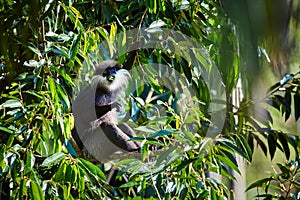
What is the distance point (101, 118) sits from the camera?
2125mm

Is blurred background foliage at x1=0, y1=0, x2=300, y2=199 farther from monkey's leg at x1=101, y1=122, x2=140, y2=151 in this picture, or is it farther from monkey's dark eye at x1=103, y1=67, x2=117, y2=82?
monkey's leg at x1=101, y1=122, x2=140, y2=151

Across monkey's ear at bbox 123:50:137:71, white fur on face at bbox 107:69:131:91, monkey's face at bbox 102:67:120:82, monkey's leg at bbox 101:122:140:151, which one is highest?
monkey's ear at bbox 123:50:137:71

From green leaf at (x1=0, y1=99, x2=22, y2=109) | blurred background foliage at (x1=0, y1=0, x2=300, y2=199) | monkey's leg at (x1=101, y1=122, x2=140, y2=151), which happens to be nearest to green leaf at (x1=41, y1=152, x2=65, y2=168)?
blurred background foliage at (x1=0, y1=0, x2=300, y2=199)

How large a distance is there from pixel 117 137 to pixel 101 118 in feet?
0.37

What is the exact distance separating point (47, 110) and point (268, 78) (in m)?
1.16

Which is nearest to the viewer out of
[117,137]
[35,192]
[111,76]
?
[35,192]

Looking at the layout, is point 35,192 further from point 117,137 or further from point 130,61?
point 117,137

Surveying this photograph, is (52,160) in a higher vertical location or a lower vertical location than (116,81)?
lower

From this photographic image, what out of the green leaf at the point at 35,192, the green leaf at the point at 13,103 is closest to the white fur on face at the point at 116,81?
the green leaf at the point at 13,103

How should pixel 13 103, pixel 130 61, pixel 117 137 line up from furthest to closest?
pixel 117 137
pixel 130 61
pixel 13 103

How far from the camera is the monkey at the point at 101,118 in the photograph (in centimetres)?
189

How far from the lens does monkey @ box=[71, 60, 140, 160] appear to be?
189 centimetres

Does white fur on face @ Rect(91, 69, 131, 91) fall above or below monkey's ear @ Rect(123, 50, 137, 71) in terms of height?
below

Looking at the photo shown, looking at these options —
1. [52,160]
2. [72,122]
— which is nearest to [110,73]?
[72,122]
